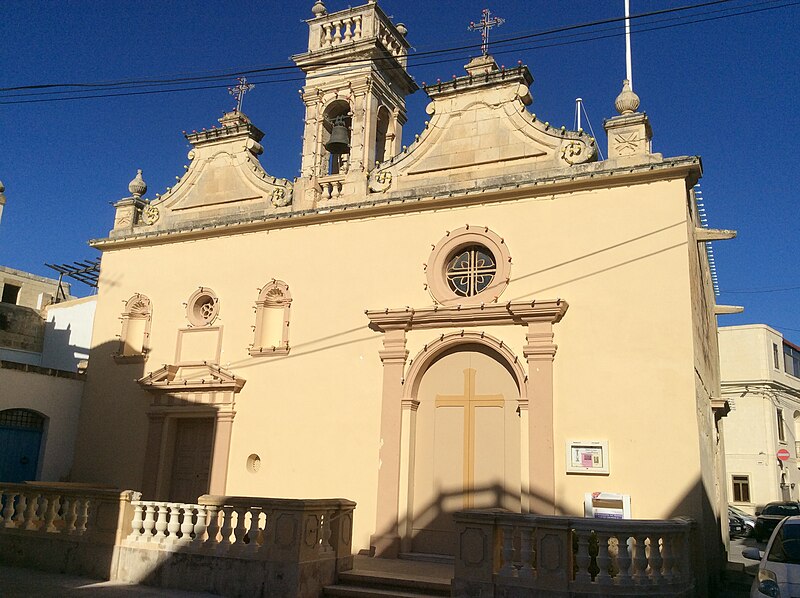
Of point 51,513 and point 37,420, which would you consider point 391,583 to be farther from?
point 37,420

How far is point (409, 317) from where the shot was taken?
13766 millimetres

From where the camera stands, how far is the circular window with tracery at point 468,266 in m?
13.5

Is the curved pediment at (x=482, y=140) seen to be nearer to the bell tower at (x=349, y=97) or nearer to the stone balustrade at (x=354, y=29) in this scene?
the bell tower at (x=349, y=97)

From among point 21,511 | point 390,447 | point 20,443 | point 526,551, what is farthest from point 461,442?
point 20,443

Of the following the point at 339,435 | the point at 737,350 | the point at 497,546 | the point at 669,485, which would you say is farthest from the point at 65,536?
the point at 737,350

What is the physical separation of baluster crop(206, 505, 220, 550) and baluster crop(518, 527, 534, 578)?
4.13 meters

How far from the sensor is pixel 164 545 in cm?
1048

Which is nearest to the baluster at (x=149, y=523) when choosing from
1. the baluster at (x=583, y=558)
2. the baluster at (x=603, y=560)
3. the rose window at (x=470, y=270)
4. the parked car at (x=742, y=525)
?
the baluster at (x=583, y=558)

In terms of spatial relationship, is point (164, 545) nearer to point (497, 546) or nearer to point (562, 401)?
point (497, 546)

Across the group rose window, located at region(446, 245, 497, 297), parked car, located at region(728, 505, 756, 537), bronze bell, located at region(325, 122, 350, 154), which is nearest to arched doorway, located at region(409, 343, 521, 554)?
rose window, located at region(446, 245, 497, 297)

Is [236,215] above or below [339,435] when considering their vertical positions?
above

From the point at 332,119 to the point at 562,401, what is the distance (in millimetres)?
8732

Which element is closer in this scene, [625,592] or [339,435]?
[625,592]

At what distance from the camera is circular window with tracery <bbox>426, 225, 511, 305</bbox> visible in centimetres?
1348
